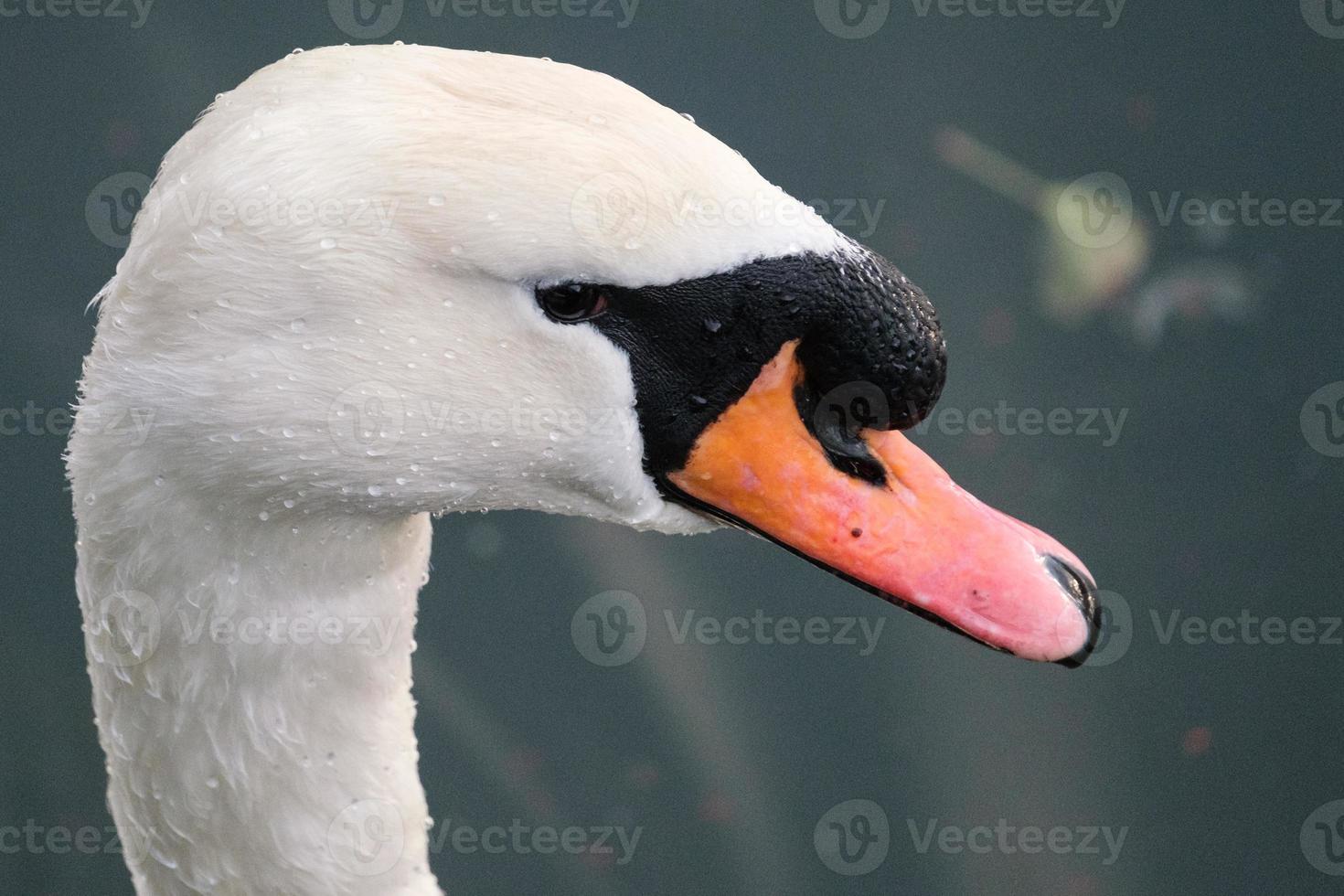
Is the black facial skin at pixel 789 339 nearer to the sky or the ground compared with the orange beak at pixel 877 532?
nearer to the sky

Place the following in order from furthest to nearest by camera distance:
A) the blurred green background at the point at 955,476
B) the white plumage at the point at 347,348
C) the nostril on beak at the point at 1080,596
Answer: the blurred green background at the point at 955,476 < the nostril on beak at the point at 1080,596 < the white plumage at the point at 347,348

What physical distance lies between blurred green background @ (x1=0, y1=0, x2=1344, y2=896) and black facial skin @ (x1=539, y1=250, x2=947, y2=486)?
47.5 inches

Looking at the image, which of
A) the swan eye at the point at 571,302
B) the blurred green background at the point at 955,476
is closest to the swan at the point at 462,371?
the swan eye at the point at 571,302

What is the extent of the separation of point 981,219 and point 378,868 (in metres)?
1.51

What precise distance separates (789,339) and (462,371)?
238mm

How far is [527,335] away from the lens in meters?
0.98

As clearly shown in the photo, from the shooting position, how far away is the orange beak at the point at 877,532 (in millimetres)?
1019

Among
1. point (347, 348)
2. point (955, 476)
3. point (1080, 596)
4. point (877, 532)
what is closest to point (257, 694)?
point (347, 348)

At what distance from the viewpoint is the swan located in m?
0.92

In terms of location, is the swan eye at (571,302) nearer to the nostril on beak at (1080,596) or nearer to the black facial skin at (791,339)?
the black facial skin at (791,339)

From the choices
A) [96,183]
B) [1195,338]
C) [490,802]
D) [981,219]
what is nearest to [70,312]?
[96,183]

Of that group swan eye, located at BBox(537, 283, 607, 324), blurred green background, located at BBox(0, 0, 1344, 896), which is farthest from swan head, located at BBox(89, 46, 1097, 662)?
blurred green background, located at BBox(0, 0, 1344, 896)

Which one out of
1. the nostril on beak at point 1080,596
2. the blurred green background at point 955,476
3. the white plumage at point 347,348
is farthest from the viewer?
the blurred green background at point 955,476

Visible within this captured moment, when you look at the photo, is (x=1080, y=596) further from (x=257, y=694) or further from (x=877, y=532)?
(x=257, y=694)
